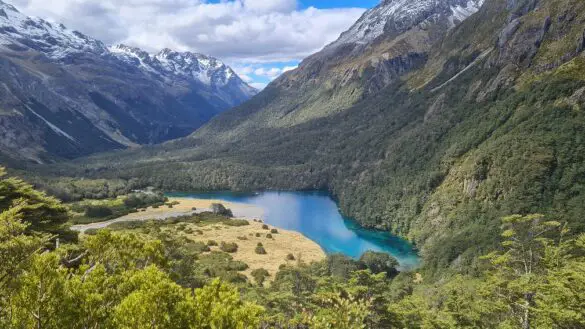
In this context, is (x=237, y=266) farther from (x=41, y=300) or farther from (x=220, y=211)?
(x=41, y=300)

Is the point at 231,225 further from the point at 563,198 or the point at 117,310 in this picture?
the point at 117,310

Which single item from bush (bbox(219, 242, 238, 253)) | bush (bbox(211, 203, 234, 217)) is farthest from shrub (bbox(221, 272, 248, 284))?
bush (bbox(211, 203, 234, 217))

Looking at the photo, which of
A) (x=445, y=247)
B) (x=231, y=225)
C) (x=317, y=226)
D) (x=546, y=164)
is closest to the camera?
(x=445, y=247)

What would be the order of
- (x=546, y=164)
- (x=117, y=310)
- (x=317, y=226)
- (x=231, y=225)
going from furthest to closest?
1. (x=317, y=226)
2. (x=231, y=225)
3. (x=546, y=164)
4. (x=117, y=310)

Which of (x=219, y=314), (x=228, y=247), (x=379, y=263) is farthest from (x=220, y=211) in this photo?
(x=219, y=314)

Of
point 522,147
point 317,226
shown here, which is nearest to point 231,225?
point 317,226
